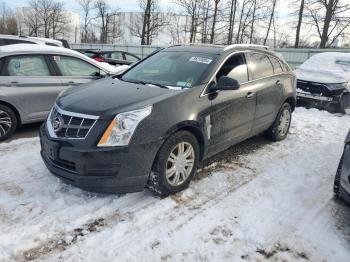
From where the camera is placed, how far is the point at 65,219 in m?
3.48

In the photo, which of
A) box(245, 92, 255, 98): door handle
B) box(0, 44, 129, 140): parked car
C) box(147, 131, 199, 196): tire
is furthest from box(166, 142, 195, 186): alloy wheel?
box(0, 44, 129, 140): parked car

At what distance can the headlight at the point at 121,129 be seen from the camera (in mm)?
3445

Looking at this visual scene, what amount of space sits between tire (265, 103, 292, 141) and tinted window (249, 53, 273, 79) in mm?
825

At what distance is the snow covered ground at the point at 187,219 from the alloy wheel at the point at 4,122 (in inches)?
34.0

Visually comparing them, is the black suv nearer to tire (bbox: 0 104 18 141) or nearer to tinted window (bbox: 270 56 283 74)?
tinted window (bbox: 270 56 283 74)

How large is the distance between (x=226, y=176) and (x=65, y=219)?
2177 mm

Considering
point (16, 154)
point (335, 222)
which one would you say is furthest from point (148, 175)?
point (16, 154)

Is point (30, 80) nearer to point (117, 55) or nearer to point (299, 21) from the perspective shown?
point (117, 55)

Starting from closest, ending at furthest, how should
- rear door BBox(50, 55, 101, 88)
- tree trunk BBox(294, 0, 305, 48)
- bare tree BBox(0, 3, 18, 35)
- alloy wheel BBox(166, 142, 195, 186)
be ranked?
alloy wheel BBox(166, 142, 195, 186) < rear door BBox(50, 55, 101, 88) < tree trunk BBox(294, 0, 305, 48) < bare tree BBox(0, 3, 18, 35)

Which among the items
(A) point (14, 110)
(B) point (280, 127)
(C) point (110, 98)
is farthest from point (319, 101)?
(A) point (14, 110)

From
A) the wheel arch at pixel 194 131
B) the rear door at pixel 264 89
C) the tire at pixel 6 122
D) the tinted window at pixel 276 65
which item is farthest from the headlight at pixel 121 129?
the tinted window at pixel 276 65

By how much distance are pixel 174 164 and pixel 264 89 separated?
7.44 feet

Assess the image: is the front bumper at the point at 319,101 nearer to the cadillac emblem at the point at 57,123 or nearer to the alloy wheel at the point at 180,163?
the alloy wheel at the point at 180,163

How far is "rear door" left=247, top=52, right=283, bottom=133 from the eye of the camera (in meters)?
5.29
